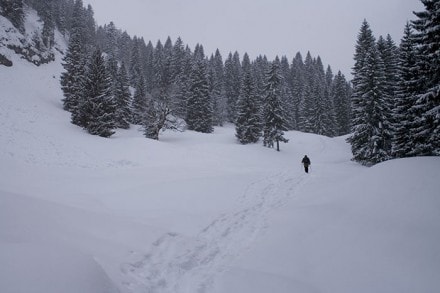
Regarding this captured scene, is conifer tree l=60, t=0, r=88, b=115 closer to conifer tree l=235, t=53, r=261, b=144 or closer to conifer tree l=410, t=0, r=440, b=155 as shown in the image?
conifer tree l=235, t=53, r=261, b=144

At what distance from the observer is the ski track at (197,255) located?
5766 mm

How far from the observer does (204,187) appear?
45.5ft

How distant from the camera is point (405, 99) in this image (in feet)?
68.2

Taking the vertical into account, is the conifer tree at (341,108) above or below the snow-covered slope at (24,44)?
below

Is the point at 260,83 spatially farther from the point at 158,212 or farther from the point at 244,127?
the point at 158,212

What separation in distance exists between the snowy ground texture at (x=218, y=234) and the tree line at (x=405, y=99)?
8402 millimetres

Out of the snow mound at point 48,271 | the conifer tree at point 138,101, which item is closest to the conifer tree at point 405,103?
the snow mound at point 48,271

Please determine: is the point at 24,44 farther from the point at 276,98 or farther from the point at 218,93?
the point at 276,98

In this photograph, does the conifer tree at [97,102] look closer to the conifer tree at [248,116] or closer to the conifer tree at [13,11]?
the conifer tree at [248,116]

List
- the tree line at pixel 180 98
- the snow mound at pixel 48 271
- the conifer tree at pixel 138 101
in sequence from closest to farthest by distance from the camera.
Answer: the snow mound at pixel 48 271 → the tree line at pixel 180 98 → the conifer tree at pixel 138 101

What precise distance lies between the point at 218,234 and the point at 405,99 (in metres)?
20.9

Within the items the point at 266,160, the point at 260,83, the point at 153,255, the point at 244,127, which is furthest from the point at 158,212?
the point at 260,83

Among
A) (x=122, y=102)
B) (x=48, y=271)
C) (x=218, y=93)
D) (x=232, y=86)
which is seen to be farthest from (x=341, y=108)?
(x=48, y=271)

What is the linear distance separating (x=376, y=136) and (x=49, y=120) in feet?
120
